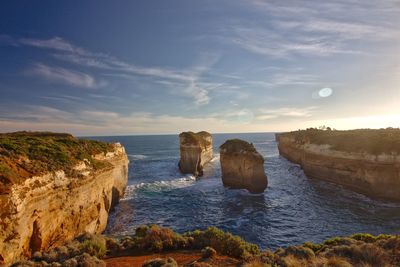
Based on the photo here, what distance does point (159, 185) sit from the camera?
39531 millimetres

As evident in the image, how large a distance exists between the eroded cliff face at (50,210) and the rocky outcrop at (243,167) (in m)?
19.0

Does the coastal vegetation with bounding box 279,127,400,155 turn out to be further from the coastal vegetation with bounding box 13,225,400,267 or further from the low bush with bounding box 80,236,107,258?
the low bush with bounding box 80,236,107,258

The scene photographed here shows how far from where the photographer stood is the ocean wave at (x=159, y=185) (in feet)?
119

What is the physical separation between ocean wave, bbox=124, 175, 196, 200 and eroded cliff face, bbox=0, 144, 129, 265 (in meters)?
12.7

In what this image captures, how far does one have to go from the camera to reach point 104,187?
907 inches

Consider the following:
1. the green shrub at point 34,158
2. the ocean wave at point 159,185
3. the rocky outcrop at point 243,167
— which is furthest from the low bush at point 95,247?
the rocky outcrop at point 243,167

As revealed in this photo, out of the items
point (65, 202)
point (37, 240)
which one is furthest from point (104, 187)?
point (37, 240)

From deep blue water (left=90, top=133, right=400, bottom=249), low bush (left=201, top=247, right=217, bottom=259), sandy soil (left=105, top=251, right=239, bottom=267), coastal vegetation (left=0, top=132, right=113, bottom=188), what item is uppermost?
coastal vegetation (left=0, top=132, right=113, bottom=188)

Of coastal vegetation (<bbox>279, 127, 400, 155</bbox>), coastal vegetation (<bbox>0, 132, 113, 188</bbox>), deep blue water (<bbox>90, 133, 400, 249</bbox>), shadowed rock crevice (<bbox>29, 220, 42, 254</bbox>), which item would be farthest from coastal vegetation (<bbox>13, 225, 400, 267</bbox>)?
coastal vegetation (<bbox>279, 127, 400, 155</bbox>)

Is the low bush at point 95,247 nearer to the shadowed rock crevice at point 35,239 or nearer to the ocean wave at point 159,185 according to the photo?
the shadowed rock crevice at point 35,239

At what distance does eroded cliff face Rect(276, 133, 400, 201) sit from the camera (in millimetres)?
29375

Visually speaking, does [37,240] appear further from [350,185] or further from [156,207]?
[350,185]

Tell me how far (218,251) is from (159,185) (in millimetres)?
28052

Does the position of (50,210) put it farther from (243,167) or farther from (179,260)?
(243,167)
